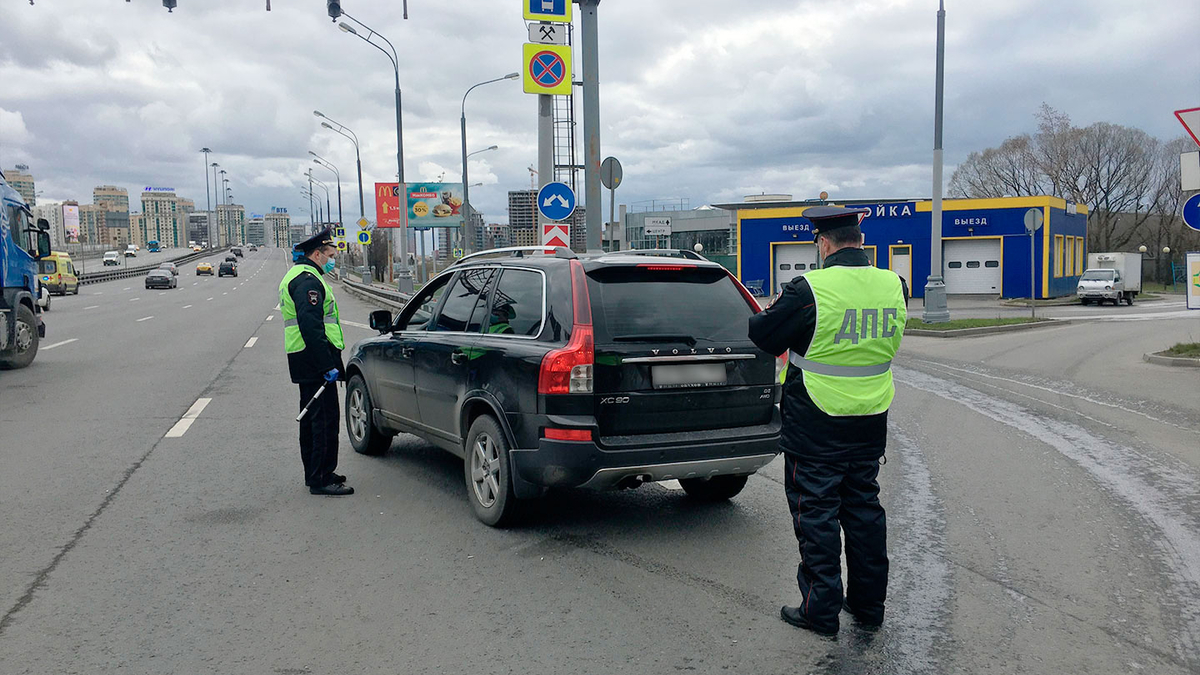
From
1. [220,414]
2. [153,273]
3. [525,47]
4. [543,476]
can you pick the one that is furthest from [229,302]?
[543,476]

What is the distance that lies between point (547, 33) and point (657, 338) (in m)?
10.00

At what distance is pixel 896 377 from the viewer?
13305 millimetres

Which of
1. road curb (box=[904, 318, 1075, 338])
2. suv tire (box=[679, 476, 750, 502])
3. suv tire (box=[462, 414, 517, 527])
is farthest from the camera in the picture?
road curb (box=[904, 318, 1075, 338])

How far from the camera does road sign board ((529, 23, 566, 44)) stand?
14.1 meters

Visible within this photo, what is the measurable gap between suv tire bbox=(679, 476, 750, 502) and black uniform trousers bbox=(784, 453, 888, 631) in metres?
1.97

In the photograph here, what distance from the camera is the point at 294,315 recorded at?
642 cm

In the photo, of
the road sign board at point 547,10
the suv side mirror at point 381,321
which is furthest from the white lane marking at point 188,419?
the road sign board at point 547,10

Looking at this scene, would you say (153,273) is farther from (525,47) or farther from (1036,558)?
(1036,558)

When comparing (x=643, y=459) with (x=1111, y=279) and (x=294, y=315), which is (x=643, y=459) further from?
(x=1111, y=279)

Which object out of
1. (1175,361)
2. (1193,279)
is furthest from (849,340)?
(1193,279)

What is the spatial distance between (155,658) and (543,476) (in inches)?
81.2

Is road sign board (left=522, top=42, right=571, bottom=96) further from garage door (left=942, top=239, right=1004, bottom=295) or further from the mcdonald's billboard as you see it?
the mcdonald's billboard

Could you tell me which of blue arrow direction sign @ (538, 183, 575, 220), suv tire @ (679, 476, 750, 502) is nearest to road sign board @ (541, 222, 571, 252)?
blue arrow direction sign @ (538, 183, 575, 220)

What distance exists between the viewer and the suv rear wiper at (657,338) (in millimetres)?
5195
